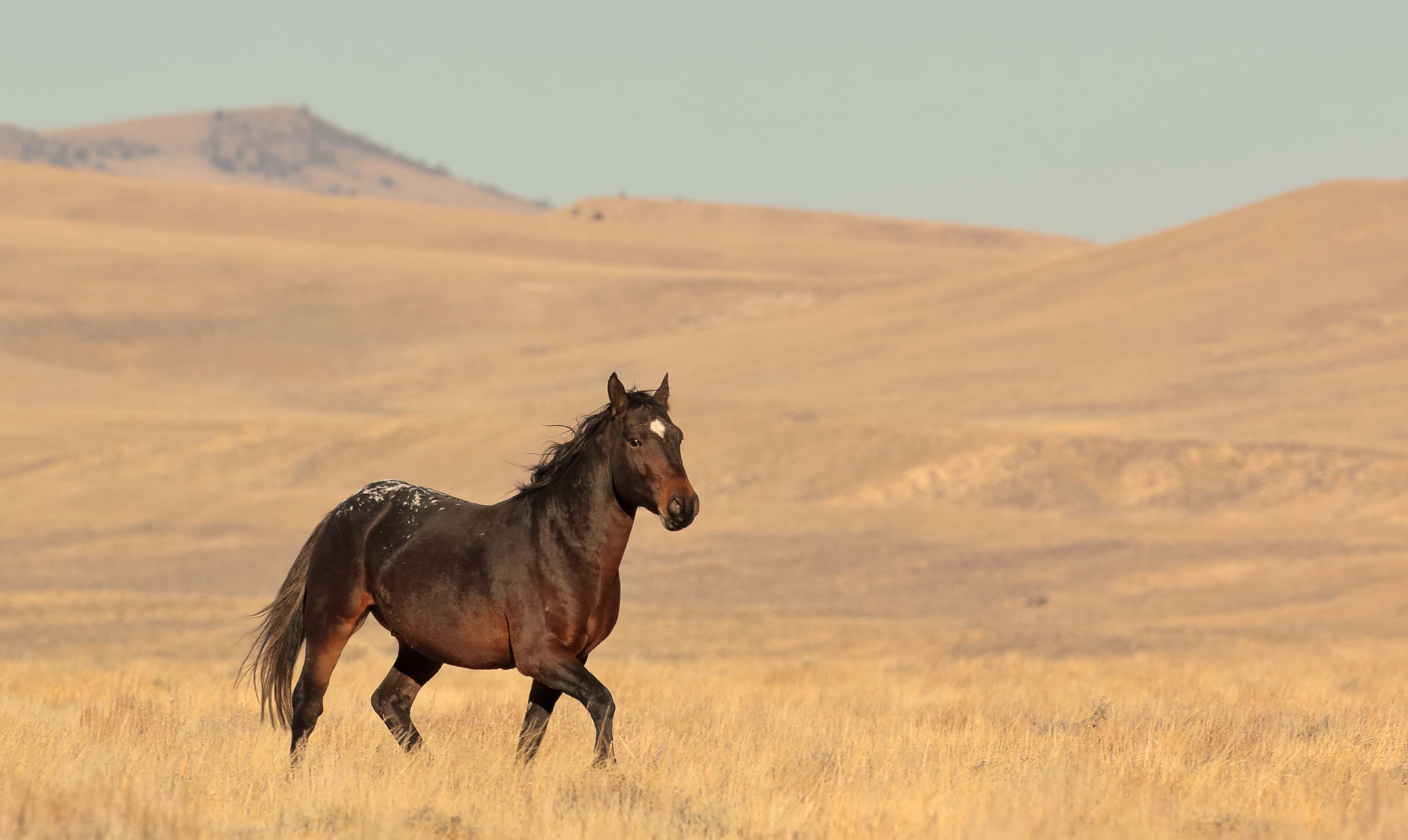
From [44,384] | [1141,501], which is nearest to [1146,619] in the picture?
[1141,501]

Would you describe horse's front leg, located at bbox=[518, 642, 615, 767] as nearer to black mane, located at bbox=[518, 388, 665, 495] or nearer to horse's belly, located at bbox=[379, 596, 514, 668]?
horse's belly, located at bbox=[379, 596, 514, 668]

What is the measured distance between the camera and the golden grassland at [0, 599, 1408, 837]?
21.6 ft

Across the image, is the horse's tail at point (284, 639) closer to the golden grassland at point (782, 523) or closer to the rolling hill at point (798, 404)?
the golden grassland at point (782, 523)

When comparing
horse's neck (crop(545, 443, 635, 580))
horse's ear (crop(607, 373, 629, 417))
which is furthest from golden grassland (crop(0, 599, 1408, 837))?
horse's ear (crop(607, 373, 629, 417))

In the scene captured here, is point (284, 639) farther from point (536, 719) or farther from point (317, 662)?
point (536, 719)

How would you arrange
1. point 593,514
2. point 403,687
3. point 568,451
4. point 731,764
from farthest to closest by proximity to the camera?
point 403,687
point 568,451
point 731,764
point 593,514

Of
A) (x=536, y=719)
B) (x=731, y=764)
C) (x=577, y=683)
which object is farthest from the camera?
(x=536, y=719)

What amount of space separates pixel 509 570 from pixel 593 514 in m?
0.51

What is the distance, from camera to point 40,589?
29.0 meters

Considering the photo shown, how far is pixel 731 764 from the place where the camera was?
8156mm

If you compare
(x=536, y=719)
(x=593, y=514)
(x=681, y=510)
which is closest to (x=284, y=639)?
(x=536, y=719)

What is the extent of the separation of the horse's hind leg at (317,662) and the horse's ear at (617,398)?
193 centimetres

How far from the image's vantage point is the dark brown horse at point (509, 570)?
7766mm

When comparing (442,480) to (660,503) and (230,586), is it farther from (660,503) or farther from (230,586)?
(660,503)
